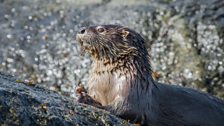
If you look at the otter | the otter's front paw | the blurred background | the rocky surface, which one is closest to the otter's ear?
the otter

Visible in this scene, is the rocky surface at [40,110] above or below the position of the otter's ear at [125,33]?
below

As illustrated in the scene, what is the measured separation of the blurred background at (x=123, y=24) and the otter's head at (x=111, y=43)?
300cm

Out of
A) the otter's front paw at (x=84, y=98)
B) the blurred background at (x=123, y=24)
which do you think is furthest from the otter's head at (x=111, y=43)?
the blurred background at (x=123, y=24)

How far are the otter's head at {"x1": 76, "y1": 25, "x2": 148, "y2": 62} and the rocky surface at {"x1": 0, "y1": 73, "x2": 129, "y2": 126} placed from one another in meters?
1.34

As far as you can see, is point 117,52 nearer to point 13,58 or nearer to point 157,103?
point 157,103

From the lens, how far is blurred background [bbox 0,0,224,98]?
1087 centimetres

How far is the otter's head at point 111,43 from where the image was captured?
741cm

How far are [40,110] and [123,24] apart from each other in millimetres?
6019

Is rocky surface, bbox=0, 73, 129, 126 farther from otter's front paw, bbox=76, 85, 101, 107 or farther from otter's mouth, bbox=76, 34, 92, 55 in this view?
otter's mouth, bbox=76, 34, 92, 55

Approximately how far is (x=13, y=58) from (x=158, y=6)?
207 cm

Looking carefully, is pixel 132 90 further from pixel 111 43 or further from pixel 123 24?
pixel 123 24

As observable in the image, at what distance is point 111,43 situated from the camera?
7582mm

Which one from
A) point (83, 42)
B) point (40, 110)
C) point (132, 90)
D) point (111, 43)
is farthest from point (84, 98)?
point (40, 110)

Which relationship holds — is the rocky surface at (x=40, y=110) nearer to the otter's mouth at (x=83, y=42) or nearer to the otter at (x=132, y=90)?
the otter at (x=132, y=90)
